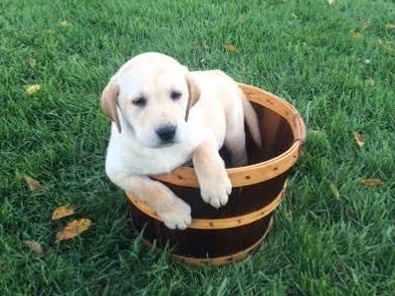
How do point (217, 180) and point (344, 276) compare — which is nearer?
point (217, 180)

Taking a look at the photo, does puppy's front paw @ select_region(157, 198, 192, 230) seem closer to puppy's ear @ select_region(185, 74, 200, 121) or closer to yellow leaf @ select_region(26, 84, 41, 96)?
puppy's ear @ select_region(185, 74, 200, 121)

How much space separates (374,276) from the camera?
8.44 feet

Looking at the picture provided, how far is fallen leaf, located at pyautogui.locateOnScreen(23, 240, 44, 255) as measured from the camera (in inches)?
104

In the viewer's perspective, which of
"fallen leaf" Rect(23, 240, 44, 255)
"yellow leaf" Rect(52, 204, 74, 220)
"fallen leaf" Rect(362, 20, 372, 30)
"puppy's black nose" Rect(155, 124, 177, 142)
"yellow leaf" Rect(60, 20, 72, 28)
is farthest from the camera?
"fallen leaf" Rect(362, 20, 372, 30)

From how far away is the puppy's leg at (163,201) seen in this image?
237 cm

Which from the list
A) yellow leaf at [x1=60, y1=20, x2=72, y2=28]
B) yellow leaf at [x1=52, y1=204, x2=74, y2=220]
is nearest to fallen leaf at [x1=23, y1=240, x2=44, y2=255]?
yellow leaf at [x1=52, y1=204, x2=74, y2=220]

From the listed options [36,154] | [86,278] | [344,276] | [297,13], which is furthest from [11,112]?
[297,13]

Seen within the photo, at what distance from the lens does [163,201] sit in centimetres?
236

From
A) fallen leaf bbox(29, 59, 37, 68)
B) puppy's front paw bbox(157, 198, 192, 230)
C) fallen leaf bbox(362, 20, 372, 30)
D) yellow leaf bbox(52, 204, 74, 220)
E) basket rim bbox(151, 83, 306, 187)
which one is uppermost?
basket rim bbox(151, 83, 306, 187)

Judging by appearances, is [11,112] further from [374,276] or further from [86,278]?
[374,276]

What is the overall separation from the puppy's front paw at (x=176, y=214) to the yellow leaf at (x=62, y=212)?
0.62 m

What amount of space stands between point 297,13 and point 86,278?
10.5 feet

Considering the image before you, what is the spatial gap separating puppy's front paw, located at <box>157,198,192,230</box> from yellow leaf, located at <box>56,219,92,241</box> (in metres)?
0.50

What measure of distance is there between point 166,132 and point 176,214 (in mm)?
341
